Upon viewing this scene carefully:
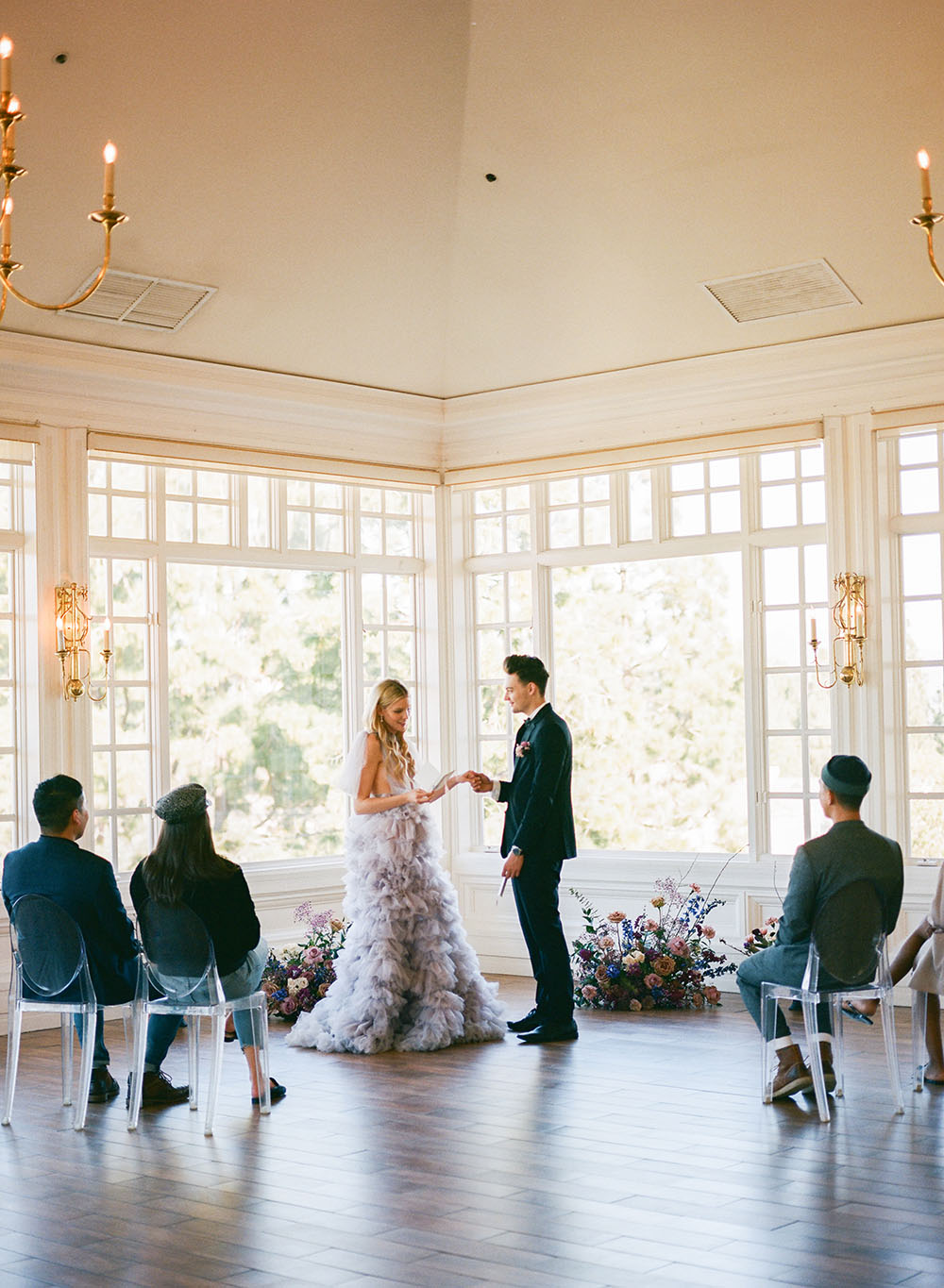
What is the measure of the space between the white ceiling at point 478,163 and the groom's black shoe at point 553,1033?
355 centimetres

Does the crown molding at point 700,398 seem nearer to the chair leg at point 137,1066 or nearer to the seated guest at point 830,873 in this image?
the seated guest at point 830,873

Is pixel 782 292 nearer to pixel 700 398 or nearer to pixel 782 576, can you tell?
pixel 700 398

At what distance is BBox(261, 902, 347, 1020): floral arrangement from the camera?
7.23 m

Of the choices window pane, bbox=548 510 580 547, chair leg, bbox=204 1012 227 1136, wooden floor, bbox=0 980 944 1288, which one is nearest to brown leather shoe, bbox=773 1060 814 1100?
wooden floor, bbox=0 980 944 1288

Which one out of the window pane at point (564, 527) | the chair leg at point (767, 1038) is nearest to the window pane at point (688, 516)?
the window pane at point (564, 527)

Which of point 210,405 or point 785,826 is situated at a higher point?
point 210,405

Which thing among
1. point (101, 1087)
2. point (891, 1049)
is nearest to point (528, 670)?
point (891, 1049)

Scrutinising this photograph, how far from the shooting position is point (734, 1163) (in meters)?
4.57

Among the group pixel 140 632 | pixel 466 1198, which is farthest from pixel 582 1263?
pixel 140 632

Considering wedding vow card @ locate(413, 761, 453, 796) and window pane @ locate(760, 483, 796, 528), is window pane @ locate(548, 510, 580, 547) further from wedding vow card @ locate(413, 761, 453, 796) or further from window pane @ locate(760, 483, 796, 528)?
wedding vow card @ locate(413, 761, 453, 796)

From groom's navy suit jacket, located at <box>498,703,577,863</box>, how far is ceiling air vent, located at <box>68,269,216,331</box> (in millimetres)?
2655

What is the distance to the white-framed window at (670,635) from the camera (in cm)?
788

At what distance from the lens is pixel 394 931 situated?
21.1 ft

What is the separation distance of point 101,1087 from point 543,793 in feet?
7.10
